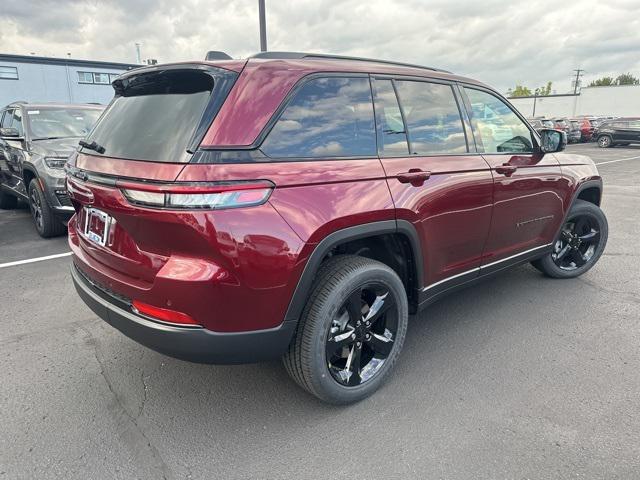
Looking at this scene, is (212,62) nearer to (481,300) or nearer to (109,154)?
(109,154)

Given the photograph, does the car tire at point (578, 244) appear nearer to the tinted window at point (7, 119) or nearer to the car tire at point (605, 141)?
the tinted window at point (7, 119)

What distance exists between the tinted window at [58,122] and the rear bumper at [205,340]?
5074 mm

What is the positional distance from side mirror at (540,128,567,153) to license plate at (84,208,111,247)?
3.29 metres

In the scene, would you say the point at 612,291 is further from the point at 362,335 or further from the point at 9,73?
the point at 9,73

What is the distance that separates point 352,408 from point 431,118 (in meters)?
1.88

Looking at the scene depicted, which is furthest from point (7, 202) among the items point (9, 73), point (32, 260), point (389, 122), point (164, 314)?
point (9, 73)

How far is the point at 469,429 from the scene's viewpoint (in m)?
2.33

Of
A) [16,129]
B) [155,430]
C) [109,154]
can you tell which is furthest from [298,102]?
[16,129]

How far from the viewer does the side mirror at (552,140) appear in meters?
3.67

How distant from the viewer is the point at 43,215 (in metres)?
5.67

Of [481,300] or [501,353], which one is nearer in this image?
[501,353]

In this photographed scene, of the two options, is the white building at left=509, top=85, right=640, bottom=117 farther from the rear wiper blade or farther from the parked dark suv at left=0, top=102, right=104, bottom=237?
the rear wiper blade

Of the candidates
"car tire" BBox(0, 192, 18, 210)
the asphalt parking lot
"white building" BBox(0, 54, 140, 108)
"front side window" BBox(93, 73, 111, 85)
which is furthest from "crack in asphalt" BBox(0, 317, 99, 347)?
"front side window" BBox(93, 73, 111, 85)

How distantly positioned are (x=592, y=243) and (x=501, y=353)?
2.16 meters
